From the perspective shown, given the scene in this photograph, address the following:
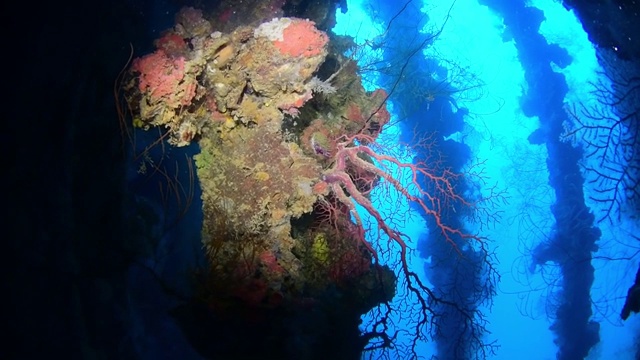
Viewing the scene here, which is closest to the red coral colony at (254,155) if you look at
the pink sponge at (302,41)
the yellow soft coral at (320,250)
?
the pink sponge at (302,41)

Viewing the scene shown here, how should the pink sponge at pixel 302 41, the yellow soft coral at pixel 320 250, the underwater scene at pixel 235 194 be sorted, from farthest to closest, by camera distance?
the yellow soft coral at pixel 320 250, the underwater scene at pixel 235 194, the pink sponge at pixel 302 41

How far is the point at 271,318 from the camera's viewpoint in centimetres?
389

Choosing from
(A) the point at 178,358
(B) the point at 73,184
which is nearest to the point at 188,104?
(B) the point at 73,184

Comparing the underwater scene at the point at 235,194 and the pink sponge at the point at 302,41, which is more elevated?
the pink sponge at the point at 302,41

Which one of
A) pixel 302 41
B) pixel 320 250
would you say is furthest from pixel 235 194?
pixel 302 41

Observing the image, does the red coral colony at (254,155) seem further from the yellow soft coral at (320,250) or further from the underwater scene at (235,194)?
the yellow soft coral at (320,250)

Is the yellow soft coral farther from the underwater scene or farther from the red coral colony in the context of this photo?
the red coral colony

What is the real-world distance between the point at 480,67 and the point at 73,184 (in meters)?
10.5

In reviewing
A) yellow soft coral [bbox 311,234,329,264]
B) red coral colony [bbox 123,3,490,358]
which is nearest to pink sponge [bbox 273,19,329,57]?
red coral colony [bbox 123,3,490,358]

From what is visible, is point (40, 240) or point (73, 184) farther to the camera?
point (73, 184)

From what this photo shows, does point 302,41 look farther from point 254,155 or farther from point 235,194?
point 235,194

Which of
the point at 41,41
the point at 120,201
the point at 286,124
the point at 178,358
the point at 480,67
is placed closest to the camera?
the point at 41,41

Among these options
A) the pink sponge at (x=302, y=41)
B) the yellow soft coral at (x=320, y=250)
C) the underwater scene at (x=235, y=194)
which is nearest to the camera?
the pink sponge at (x=302, y=41)

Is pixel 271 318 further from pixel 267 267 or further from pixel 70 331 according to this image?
pixel 70 331
